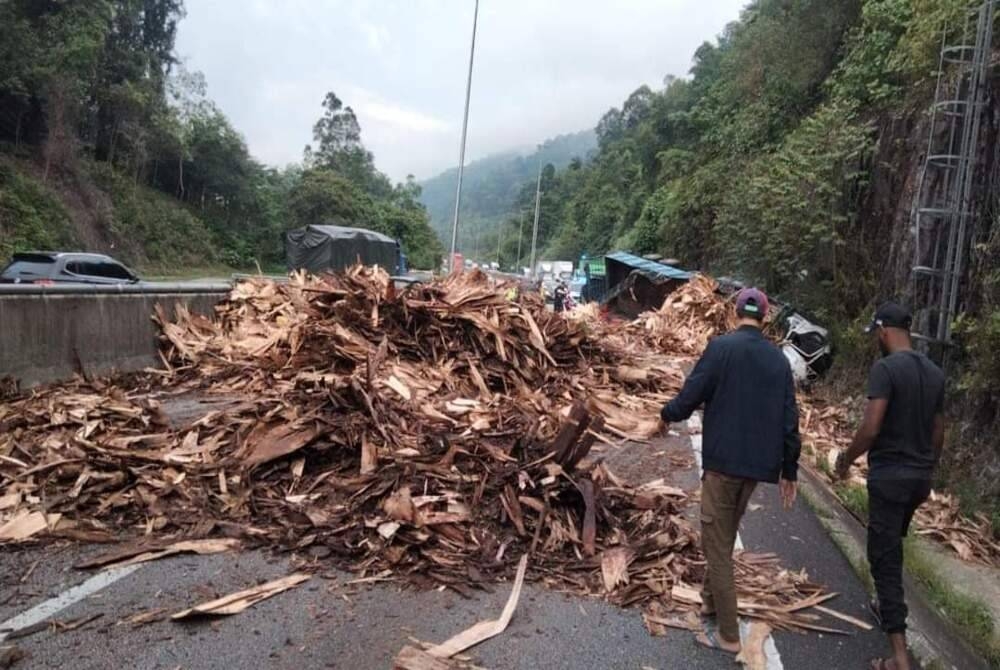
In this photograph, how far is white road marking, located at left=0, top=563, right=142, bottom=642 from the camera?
12.8 ft

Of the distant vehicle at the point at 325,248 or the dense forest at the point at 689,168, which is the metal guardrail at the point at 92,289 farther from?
the distant vehicle at the point at 325,248

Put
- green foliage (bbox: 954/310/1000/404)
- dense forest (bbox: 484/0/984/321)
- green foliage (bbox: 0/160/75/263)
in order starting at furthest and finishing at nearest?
green foliage (bbox: 0/160/75/263)
dense forest (bbox: 484/0/984/321)
green foliage (bbox: 954/310/1000/404)

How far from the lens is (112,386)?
30.6 feet

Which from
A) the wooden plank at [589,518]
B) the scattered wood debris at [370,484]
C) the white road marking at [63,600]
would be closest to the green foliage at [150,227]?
the scattered wood debris at [370,484]

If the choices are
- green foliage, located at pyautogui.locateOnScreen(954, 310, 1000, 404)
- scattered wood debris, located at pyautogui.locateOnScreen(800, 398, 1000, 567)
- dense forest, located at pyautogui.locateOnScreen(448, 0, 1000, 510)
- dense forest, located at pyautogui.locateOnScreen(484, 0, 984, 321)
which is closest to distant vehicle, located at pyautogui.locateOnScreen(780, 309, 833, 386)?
dense forest, located at pyautogui.locateOnScreen(448, 0, 1000, 510)

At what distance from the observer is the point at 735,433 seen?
159 inches

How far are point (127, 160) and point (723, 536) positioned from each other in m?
51.3

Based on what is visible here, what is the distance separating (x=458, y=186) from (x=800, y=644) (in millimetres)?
29567

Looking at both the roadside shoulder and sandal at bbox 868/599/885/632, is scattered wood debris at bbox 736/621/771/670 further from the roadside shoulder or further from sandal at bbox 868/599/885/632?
the roadside shoulder

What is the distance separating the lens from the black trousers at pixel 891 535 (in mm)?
4066

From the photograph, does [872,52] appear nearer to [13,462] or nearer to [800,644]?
[800,644]

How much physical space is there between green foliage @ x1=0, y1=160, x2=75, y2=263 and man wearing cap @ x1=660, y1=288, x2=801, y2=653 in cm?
3234

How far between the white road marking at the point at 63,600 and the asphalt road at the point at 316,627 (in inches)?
1.5

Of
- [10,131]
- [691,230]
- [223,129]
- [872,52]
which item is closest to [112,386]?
[872,52]
